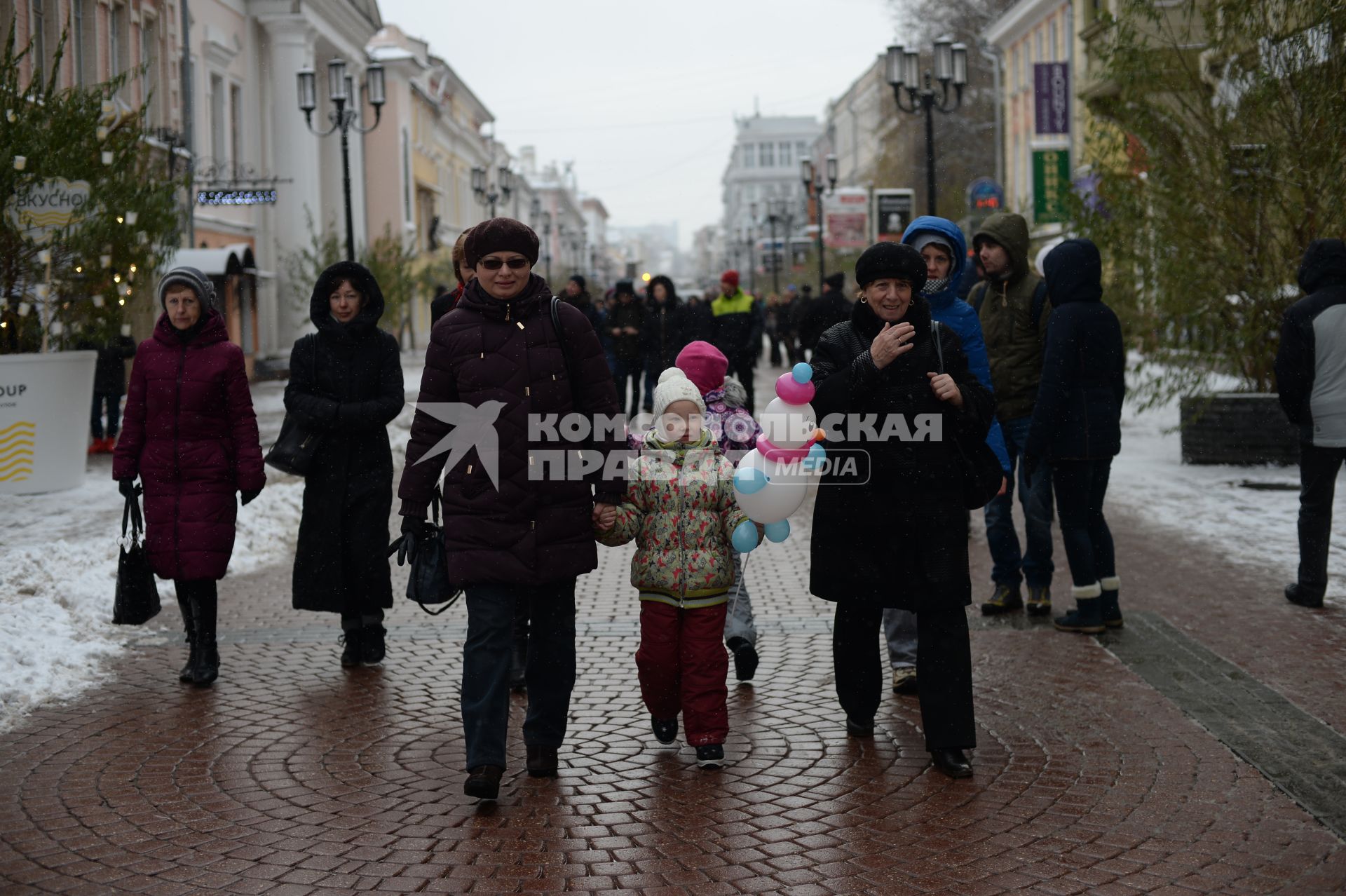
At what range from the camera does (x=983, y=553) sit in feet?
33.6

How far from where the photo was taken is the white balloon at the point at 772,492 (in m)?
5.42

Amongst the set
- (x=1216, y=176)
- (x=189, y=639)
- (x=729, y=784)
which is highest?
(x=1216, y=176)

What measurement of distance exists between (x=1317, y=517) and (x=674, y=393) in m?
4.45

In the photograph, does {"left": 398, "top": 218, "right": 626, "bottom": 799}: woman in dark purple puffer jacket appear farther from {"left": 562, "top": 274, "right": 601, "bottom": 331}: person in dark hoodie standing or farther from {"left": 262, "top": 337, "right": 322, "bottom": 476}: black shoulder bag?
{"left": 562, "top": 274, "right": 601, "bottom": 331}: person in dark hoodie standing

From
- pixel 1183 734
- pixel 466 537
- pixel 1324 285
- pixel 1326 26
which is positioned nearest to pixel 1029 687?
pixel 1183 734

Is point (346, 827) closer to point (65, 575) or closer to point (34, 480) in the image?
point (65, 575)

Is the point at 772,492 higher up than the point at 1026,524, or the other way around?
the point at 772,492

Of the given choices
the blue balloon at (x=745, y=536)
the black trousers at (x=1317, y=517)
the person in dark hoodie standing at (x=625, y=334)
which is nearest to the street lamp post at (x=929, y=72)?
the person in dark hoodie standing at (x=625, y=334)

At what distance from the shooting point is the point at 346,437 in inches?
279

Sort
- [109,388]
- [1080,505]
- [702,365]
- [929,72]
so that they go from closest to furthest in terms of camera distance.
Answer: [702,365] → [1080,505] → [109,388] → [929,72]

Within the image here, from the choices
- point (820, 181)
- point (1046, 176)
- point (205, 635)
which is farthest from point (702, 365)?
point (820, 181)

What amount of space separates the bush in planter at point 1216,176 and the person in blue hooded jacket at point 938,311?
24.4ft

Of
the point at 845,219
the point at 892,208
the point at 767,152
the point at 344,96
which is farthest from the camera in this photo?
the point at 767,152

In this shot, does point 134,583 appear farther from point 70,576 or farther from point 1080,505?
point 1080,505
